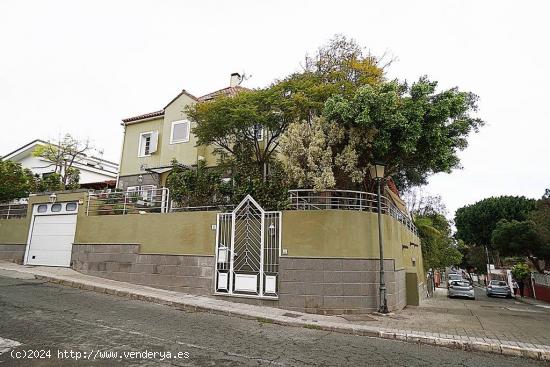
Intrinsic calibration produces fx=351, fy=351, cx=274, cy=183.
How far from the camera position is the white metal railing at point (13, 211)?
1695 centimetres


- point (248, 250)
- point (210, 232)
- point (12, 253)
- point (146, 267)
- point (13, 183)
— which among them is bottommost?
point (146, 267)

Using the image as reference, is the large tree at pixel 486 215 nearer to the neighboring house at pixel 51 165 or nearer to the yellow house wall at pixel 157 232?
the yellow house wall at pixel 157 232

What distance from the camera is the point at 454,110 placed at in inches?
421

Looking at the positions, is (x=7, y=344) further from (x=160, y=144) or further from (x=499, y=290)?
(x=499, y=290)

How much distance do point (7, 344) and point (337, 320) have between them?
7193 millimetres

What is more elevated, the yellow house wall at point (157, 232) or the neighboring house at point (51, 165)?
the neighboring house at point (51, 165)

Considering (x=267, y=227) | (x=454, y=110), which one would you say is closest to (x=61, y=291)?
(x=267, y=227)

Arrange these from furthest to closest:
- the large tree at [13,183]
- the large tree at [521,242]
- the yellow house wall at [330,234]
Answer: the large tree at [521,242], the large tree at [13,183], the yellow house wall at [330,234]

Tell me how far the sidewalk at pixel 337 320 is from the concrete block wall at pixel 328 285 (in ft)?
1.22

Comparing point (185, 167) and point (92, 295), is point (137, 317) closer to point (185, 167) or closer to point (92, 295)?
point (92, 295)

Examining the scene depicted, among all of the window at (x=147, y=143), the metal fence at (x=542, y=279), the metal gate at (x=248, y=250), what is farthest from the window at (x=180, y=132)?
the metal fence at (x=542, y=279)

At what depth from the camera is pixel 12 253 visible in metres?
16.2

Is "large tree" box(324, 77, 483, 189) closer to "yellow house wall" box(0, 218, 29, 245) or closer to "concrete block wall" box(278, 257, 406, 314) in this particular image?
"concrete block wall" box(278, 257, 406, 314)

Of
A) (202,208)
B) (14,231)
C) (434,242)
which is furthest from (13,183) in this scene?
(434,242)
